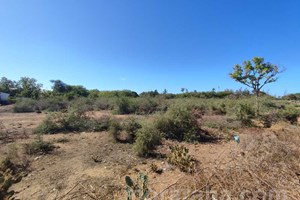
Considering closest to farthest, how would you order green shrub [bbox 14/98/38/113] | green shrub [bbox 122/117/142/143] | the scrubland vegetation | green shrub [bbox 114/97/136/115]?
the scrubland vegetation < green shrub [bbox 122/117/142/143] < green shrub [bbox 114/97/136/115] < green shrub [bbox 14/98/38/113]

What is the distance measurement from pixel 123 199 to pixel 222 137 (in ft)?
18.3

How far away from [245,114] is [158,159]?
6.33m

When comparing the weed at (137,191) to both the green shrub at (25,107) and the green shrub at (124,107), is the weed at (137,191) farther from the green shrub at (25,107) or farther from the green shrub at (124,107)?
the green shrub at (25,107)

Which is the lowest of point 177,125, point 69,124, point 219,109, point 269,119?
point 69,124

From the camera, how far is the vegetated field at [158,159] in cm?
183

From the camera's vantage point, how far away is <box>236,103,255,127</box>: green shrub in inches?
371

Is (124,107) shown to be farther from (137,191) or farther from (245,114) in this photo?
(137,191)

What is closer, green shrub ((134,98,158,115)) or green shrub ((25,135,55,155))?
green shrub ((25,135,55,155))

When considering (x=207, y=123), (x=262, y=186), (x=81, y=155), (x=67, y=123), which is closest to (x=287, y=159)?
(x=262, y=186)

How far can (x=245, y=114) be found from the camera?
9.52 meters

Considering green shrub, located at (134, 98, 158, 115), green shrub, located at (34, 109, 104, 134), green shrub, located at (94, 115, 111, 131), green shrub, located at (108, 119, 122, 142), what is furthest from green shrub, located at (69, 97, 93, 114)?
green shrub, located at (134, 98, 158, 115)

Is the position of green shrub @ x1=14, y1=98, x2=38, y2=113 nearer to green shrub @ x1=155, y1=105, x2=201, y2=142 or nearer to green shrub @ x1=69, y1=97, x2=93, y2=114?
green shrub @ x1=69, y1=97, x2=93, y2=114

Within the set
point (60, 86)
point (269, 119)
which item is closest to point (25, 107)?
point (269, 119)

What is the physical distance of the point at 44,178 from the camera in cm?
406
